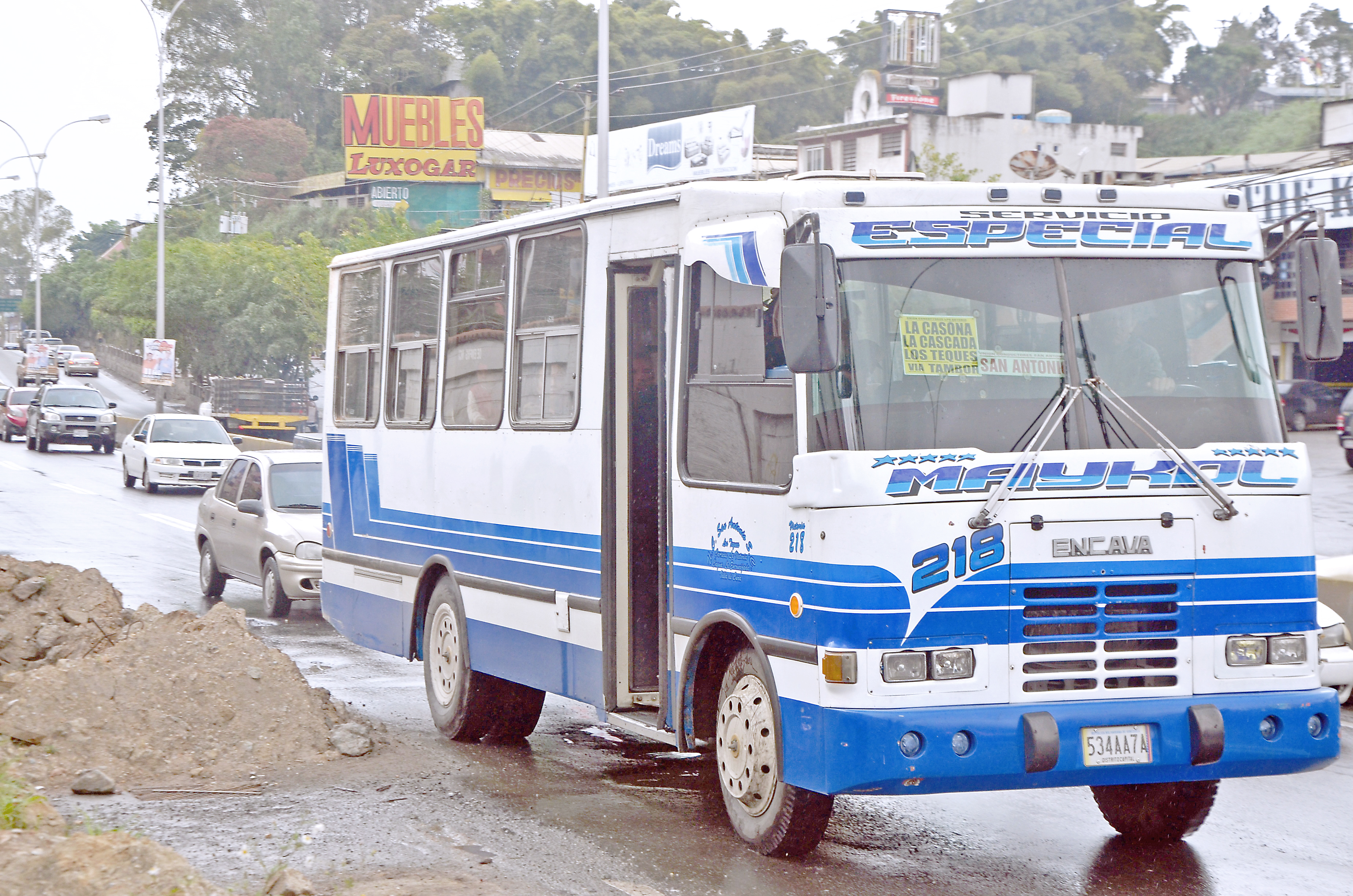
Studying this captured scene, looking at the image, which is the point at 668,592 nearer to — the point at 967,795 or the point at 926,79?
the point at 967,795

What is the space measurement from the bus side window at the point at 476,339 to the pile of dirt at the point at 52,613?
2.63 metres

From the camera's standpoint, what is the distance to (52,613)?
33.6 ft

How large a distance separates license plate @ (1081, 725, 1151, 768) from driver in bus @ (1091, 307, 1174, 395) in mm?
1317

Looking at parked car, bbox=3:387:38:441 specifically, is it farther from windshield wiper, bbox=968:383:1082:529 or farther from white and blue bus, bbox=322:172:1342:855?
windshield wiper, bbox=968:383:1082:529

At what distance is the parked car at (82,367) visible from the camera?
86.0 meters

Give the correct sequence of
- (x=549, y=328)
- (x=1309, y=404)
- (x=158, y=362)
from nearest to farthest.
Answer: (x=549, y=328) → (x=1309, y=404) → (x=158, y=362)

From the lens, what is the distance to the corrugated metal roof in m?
91.2

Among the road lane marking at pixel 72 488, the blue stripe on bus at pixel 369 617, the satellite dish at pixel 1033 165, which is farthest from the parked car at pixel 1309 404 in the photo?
the blue stripe on bus at pixel 369 617

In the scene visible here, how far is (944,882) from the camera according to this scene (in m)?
6.35

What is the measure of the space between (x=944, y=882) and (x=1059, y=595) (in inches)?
50.7

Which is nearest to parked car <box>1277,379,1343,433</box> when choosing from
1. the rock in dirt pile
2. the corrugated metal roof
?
the rock in dirt pile

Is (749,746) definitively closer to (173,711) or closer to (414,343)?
(173,711)

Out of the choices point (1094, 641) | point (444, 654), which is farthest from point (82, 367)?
point (1094, 641)

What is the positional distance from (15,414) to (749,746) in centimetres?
5105
